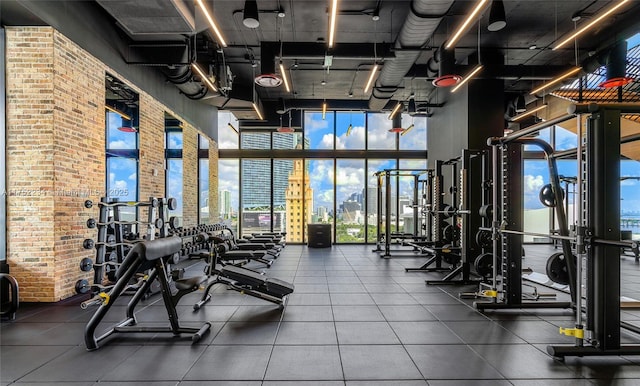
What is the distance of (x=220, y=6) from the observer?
18.4ft

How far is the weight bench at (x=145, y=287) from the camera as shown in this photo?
117 inches

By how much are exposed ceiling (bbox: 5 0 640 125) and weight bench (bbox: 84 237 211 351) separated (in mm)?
3122

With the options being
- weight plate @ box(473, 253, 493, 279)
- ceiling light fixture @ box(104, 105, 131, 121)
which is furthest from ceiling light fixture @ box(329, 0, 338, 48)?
weight plate @ box(473, 253, 493, 279)

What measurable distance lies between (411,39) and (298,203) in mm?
6944

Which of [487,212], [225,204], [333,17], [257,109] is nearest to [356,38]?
[333,17]

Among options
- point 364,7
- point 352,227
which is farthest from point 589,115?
point 352,227

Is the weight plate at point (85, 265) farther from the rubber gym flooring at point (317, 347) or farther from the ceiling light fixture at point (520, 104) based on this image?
the ceiling light fixture at point (520, 104)

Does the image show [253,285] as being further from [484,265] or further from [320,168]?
[320,168]

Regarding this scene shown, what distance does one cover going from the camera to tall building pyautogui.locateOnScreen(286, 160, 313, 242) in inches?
440

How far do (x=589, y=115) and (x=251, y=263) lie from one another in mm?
6464

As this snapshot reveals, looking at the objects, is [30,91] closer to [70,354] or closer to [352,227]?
[70,354]

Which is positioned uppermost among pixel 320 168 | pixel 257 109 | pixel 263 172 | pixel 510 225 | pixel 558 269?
pixel 257 109

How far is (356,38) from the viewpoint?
6621 mm

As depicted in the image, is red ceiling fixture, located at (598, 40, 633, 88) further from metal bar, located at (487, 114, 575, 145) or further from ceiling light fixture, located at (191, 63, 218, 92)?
ceiling light fixture, located at (191, 63, 218, 92)
